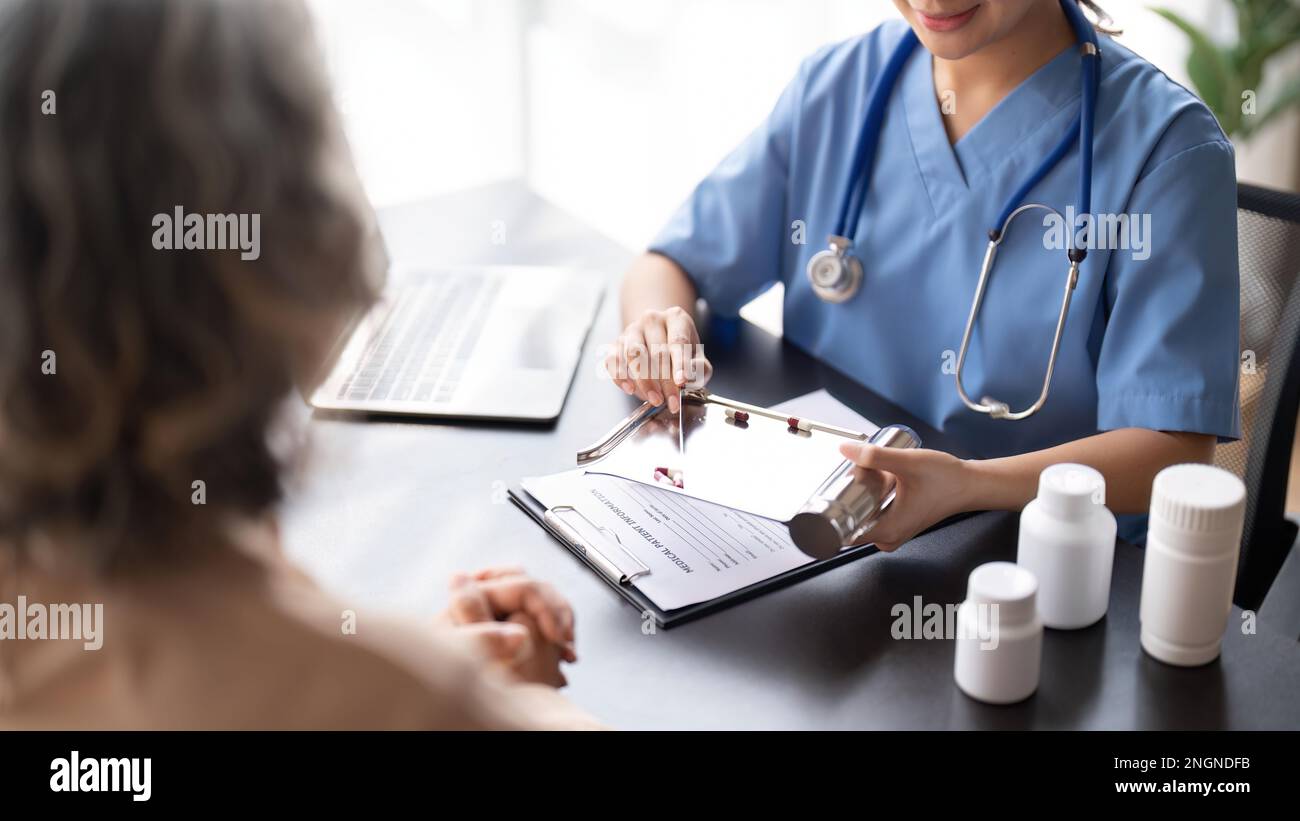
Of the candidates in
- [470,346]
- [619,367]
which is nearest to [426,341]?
[470,346]

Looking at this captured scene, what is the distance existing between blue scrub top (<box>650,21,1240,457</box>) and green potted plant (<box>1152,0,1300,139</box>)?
185cm

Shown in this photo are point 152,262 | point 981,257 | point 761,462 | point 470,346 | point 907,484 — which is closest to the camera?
point 152,262

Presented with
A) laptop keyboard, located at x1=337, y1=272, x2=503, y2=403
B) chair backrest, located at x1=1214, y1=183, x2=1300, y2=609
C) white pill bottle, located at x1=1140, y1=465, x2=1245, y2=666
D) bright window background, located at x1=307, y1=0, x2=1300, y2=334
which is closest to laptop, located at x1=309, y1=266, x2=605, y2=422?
laptop keyboard, located at x1=337, y1=272, x2=503, y2=403

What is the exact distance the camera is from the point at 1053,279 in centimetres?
146

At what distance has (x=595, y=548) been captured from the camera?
1229 millimetres

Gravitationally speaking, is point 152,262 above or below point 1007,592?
above

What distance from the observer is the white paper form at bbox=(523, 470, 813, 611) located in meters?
1.19

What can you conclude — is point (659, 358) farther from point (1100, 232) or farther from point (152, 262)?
point (152, 262)

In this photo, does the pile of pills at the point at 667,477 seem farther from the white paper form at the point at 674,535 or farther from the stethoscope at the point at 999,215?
the stethoscope at the point at 999,215

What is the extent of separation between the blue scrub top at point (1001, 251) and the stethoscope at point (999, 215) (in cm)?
1

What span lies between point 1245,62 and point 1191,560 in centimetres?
261

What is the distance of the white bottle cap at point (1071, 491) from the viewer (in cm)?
→ 105
